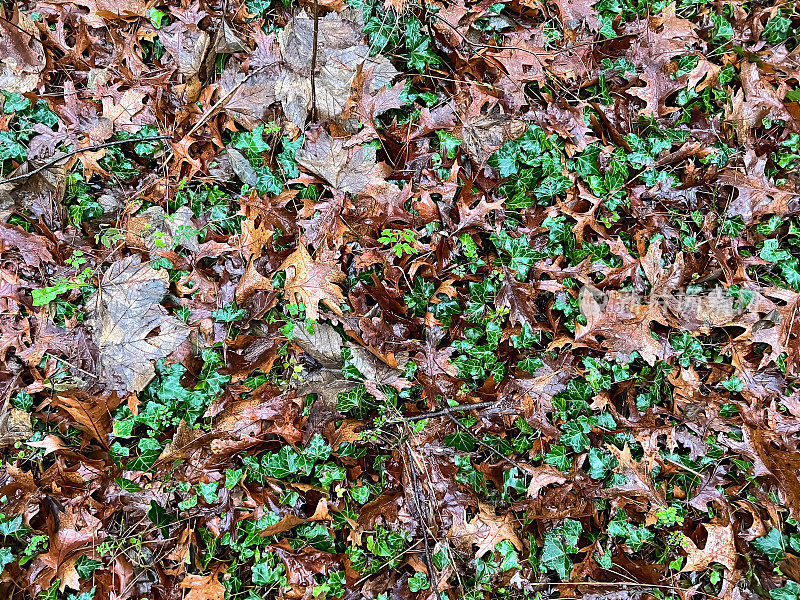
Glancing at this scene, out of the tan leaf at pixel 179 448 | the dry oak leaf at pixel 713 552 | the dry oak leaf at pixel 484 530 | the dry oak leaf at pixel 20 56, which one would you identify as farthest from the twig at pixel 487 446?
the dry oak leaf at pixel 20 56

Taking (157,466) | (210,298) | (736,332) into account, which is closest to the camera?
(157,466)

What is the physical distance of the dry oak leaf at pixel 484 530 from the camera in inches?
79.1

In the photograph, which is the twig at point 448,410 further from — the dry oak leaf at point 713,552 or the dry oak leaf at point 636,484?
the dry oak leaf at point 713,552

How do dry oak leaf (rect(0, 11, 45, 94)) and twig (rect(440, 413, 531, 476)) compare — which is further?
dry oak leaf (rect(0, 11, 45, 94))

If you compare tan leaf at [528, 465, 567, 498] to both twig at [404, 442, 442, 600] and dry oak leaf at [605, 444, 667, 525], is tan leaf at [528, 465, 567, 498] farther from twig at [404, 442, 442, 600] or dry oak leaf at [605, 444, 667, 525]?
twig at [404, 442, 442, 600]

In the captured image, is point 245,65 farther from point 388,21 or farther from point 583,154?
point 583,154

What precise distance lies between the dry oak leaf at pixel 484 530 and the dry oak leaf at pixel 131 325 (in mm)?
1476

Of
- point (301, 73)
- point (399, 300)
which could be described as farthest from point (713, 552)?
point (301, 73)

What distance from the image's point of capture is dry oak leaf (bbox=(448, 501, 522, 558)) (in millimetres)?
2010

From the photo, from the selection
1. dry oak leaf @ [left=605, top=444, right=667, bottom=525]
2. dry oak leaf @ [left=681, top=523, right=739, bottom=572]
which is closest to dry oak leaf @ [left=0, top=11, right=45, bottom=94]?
dry oak leaf @ [left=605, top=444, right=667, bottom=525]

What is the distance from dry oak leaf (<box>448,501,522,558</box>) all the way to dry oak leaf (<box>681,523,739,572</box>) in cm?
75

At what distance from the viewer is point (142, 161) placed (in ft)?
7.61

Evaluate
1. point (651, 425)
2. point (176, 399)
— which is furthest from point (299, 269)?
point (651, 425)

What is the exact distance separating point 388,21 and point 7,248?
2.14 m
